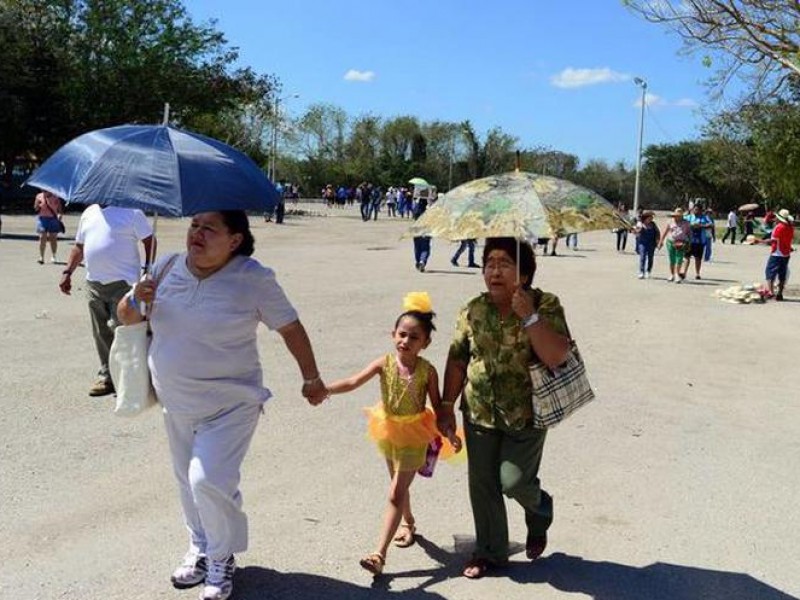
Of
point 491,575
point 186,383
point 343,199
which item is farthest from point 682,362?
point 343,199

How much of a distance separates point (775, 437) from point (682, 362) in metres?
3.01

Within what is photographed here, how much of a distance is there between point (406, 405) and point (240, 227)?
117 centimetres

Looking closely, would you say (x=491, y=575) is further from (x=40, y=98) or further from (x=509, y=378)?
(x=40, y=98)

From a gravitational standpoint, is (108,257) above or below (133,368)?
above

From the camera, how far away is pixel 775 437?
6504mm

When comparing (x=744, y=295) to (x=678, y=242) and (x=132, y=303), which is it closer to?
(x=678, y=242)

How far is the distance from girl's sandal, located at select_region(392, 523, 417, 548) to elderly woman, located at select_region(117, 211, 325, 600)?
3.16 ft

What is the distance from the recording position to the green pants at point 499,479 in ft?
12.4

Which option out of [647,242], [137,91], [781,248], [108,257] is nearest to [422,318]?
[108,257]

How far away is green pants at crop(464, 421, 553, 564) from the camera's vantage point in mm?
3791

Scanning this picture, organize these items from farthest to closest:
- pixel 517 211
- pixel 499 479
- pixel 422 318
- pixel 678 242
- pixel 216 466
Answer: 1. pixel 678 242
2. pixel 422 318
3. pixel 499 479
4. pixel 517 211
5. pixel 216 466

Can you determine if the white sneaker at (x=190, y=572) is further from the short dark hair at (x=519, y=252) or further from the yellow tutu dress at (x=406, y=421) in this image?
the short dark hair at (x=519, y=252)

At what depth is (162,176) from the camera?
130 inches

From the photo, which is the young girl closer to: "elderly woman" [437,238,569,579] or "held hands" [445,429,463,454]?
"held hands" [445,429,463,454]
